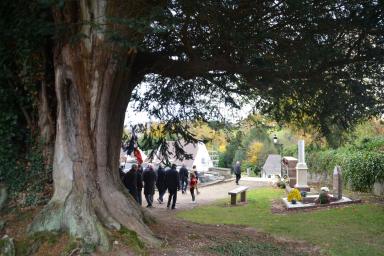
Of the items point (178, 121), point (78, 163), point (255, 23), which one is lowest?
point (78, 163)

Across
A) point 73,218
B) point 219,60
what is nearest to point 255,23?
point 219,60

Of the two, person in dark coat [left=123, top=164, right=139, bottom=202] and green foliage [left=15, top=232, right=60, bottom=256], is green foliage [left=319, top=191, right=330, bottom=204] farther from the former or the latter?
green foliage [left=15, top=232, right=60, bottom=256]

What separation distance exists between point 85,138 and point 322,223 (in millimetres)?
8413

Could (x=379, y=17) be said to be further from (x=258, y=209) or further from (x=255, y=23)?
(x=258, y=209)

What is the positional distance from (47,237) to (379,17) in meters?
6.93

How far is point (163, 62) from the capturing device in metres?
10.1

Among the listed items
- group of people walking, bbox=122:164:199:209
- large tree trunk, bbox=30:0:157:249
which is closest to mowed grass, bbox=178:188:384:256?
group of people walking, bbox=122:164:199:209

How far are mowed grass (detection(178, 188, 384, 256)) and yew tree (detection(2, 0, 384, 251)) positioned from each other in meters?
2.84

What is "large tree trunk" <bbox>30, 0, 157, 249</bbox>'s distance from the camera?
754cm

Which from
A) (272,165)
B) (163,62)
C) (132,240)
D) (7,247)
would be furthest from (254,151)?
(7,247)

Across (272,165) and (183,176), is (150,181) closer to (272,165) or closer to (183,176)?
(183,176)

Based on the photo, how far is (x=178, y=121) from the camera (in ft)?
44.4

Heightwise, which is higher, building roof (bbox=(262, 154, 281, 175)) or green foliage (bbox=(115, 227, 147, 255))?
building roof (bbox=(262, 154, 281, 175))

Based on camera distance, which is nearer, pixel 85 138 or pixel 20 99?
pixel 85 138
